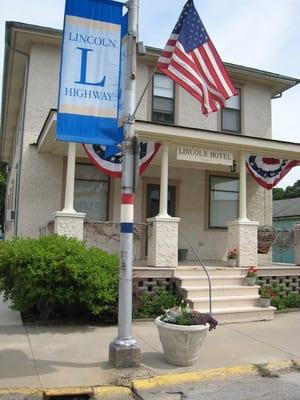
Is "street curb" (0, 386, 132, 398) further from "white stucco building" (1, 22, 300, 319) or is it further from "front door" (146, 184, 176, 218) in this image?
"front door" (146, 184, 176, 218)

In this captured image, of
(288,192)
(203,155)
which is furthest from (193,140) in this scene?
(288,192)

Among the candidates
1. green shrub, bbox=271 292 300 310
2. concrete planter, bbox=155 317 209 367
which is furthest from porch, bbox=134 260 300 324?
concrete planter, bbox=155 317 209 367

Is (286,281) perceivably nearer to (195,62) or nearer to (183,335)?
(183,335)

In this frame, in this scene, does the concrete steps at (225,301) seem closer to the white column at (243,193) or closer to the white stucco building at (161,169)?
the white stucco building at (161,169)

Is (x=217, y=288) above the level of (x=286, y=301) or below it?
above

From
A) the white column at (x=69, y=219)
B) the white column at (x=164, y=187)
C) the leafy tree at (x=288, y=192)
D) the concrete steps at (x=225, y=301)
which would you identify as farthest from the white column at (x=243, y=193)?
the leafy tree at (x=288, y=192)

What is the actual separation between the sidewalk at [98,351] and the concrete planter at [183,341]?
0.40 feet

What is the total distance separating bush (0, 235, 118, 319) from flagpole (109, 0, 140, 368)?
1985 millimetres

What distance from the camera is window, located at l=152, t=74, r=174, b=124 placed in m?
13.6

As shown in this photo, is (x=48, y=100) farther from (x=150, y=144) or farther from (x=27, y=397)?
(x=27, y=397)

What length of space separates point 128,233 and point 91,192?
659cm

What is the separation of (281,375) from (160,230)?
4.83 meters

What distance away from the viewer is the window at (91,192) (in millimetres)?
12508

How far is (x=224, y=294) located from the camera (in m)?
9.79
